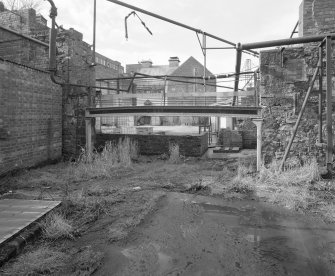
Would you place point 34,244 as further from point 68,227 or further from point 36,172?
point 36,172

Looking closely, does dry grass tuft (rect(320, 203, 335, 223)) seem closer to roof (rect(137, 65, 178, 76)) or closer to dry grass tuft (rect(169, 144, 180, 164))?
dry grass tuft (rect(169, 144, 180, 164))

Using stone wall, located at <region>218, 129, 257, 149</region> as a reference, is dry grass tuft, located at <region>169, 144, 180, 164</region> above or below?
below

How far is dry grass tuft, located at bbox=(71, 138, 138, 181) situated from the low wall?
31 centimetres

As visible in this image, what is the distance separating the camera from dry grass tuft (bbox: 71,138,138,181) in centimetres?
735

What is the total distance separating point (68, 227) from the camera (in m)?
3.85

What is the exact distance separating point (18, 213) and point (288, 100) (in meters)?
6.57

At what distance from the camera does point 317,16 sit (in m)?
7.76

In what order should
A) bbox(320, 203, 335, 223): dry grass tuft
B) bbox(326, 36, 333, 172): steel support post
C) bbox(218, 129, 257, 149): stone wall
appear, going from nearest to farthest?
bbox(320, 203, 335, 223): dry grass tuft, bbox(326, 36, 333, 172): steel support post, bbox(218, 129, 257, 149): stone wall

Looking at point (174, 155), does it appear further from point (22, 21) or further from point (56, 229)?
point (22, 21)

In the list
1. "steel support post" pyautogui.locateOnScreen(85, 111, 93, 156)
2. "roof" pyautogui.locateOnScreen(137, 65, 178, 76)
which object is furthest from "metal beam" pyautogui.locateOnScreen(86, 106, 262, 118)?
"roof" pyautogui.locateOnScreen(137, 65, 178, 76)

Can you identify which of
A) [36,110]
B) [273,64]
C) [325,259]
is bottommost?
[325,259]

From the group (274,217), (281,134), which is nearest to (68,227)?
(274,217)

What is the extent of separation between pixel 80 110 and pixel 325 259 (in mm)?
8197

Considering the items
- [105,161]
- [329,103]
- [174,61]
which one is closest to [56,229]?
[105,161]
